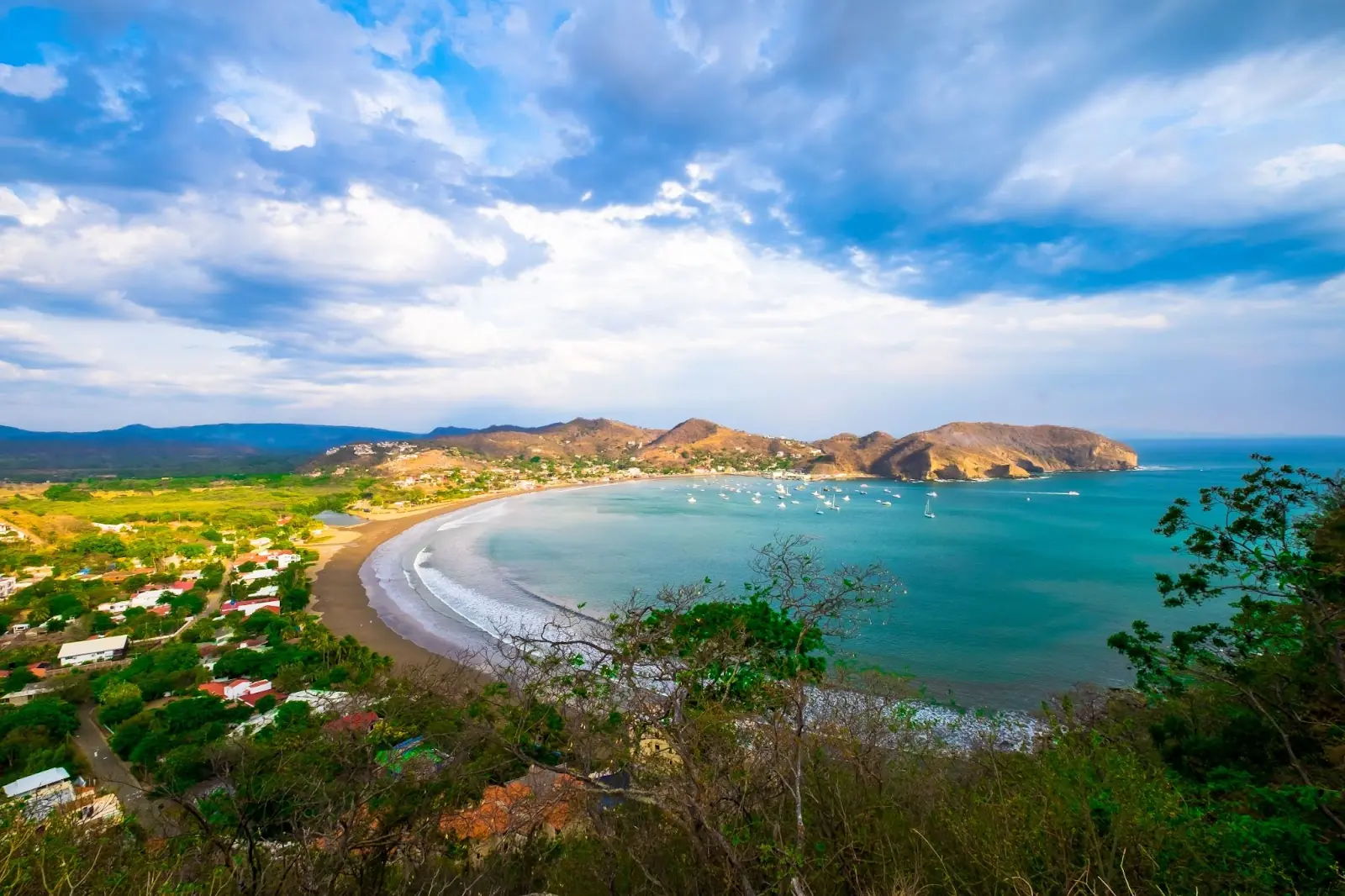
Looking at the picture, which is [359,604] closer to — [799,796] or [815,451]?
[799,796]

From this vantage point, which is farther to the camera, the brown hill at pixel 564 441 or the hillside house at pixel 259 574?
the brown hill at pixel 564 441

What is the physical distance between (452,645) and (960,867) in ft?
66.2

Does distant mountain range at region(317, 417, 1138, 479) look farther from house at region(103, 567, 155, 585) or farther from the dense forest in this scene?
the dense forest

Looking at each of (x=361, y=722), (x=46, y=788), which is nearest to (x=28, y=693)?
(x=46, y=788)

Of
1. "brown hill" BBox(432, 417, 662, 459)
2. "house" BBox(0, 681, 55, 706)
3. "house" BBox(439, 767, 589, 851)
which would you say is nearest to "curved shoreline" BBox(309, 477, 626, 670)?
"house" BBox(439, 767, 589, 851)

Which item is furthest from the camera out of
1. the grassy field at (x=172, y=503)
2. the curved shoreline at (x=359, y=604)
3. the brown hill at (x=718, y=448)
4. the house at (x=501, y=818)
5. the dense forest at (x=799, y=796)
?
the brown hill at (x=718, y=448)

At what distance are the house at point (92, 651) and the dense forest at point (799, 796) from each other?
14.1 m

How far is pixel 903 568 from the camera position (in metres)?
32.8

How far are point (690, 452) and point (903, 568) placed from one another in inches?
4009

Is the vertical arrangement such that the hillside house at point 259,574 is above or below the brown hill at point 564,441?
below

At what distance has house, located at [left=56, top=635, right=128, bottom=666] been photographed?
63.3 feet

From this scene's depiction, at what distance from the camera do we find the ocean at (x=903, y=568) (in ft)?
64.8

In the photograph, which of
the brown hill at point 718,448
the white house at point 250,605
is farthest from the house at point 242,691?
the brown hill at point 718,448

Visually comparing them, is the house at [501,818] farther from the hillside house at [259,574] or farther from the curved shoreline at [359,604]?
the hillside house at [259,574]
